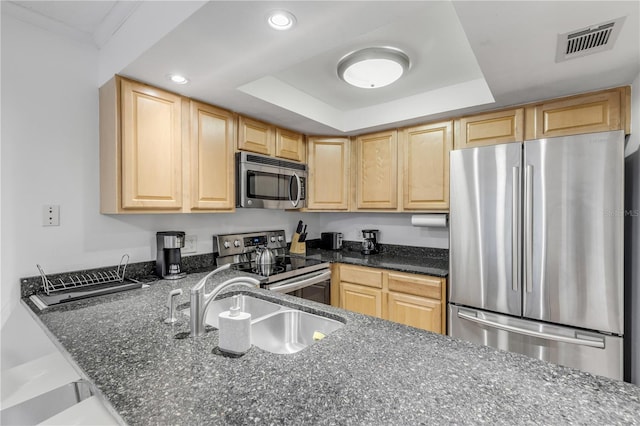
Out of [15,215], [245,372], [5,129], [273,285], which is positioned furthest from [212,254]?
[245,372]

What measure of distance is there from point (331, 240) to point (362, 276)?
0.83 metres

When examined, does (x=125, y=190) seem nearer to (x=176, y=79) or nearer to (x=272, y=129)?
(x=176, y=79)

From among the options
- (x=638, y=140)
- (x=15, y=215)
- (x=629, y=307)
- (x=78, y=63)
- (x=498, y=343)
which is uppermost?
(x=78, y=63)

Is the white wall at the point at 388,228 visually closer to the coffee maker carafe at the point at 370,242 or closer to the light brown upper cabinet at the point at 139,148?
the coffee maker carafe at the point at 370,242

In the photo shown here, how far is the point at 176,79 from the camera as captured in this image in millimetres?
1770

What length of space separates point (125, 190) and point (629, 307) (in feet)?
9.91

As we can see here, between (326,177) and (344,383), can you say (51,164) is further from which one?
(326,177)

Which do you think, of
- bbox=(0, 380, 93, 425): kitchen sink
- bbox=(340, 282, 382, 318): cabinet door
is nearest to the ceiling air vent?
bbox=(340, 282, 382, 318): cabinet door

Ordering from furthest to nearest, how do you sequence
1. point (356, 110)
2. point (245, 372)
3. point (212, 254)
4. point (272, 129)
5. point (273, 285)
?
1. point (356, 110)
2. point (272, 129)
3. point (212, 254)
4. point (273, 285)
5. point (245, 372)

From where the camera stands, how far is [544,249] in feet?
5.76

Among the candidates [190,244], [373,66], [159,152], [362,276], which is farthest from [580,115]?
[190,244]

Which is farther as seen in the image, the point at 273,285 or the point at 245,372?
the point at 273,285

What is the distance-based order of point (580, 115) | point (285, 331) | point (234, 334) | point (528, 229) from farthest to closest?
point (580, 115) < point (528, 229) < point (285, 331) < point (234, 334)

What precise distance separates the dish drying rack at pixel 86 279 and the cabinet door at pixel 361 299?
5.74 feet
